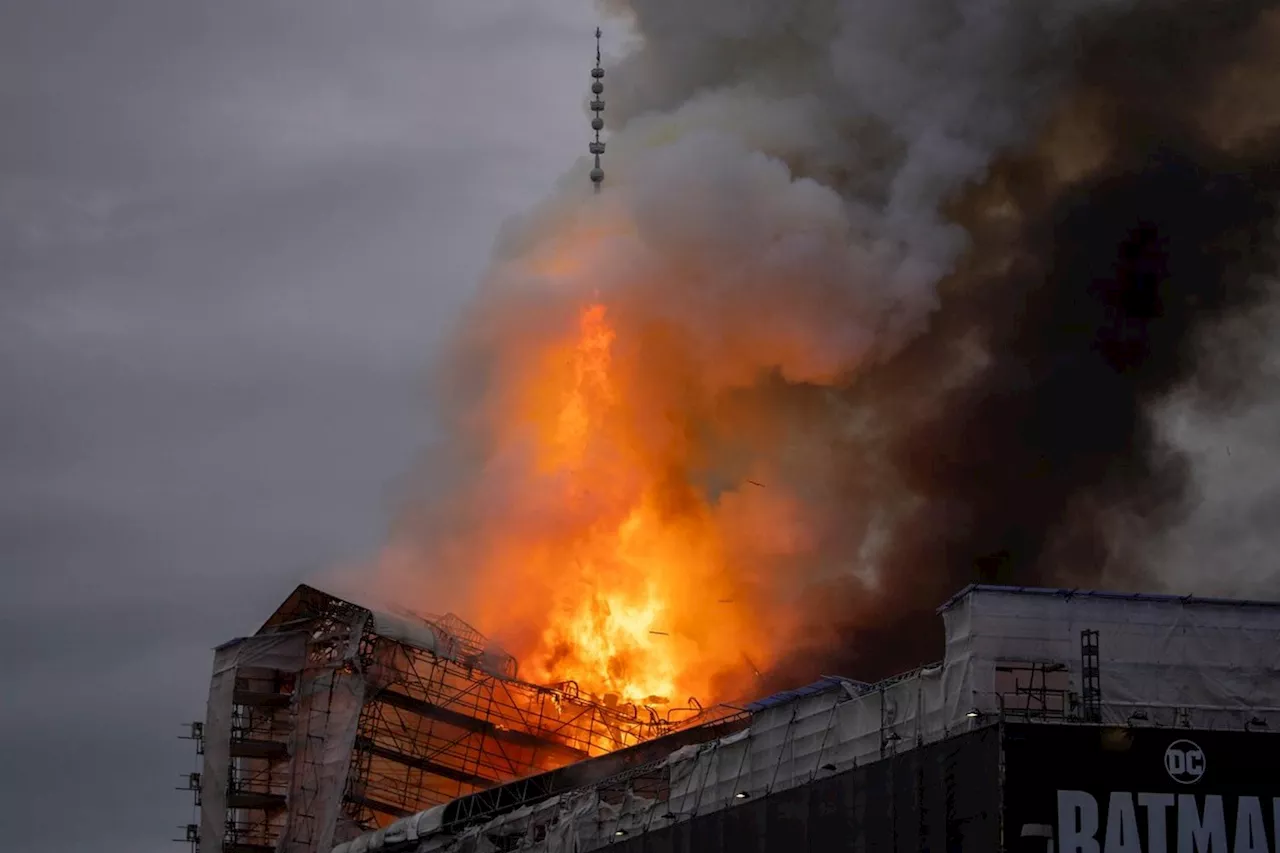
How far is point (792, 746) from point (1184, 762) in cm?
1891

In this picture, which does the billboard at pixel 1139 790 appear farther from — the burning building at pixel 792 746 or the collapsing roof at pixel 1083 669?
the collapsing roof at pixel 1083 669

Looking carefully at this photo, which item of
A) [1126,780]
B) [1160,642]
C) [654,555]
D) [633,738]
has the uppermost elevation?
[654,555]

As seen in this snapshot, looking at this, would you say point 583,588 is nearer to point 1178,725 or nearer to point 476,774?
point 476,774

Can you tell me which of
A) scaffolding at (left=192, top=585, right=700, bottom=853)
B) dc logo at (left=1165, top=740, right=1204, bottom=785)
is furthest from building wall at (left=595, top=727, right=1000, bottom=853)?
scaffolding at (left=192, top=585, right=700, bottom=853)

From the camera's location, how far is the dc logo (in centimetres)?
7456

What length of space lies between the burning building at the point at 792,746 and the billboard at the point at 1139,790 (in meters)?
0.06

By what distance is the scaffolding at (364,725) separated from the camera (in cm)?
12025

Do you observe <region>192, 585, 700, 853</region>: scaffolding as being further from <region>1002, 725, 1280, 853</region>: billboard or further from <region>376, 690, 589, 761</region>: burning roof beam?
<region>1002, 725, 1280, 853</region>: billboard

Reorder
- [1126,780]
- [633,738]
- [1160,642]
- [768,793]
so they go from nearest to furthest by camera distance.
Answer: [1126,780] → [1160,642] → [768,793] → [633,738]

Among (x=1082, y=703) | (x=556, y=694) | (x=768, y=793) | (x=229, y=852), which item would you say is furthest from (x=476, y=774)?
(x=1082, y=703)

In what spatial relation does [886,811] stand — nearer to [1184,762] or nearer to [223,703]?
[1184,762]

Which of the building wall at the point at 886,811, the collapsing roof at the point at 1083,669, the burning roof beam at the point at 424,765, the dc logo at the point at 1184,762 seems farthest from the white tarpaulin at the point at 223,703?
the dc logo at the point at 1184,762

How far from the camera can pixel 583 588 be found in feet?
403

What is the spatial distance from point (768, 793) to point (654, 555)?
36268 mm
